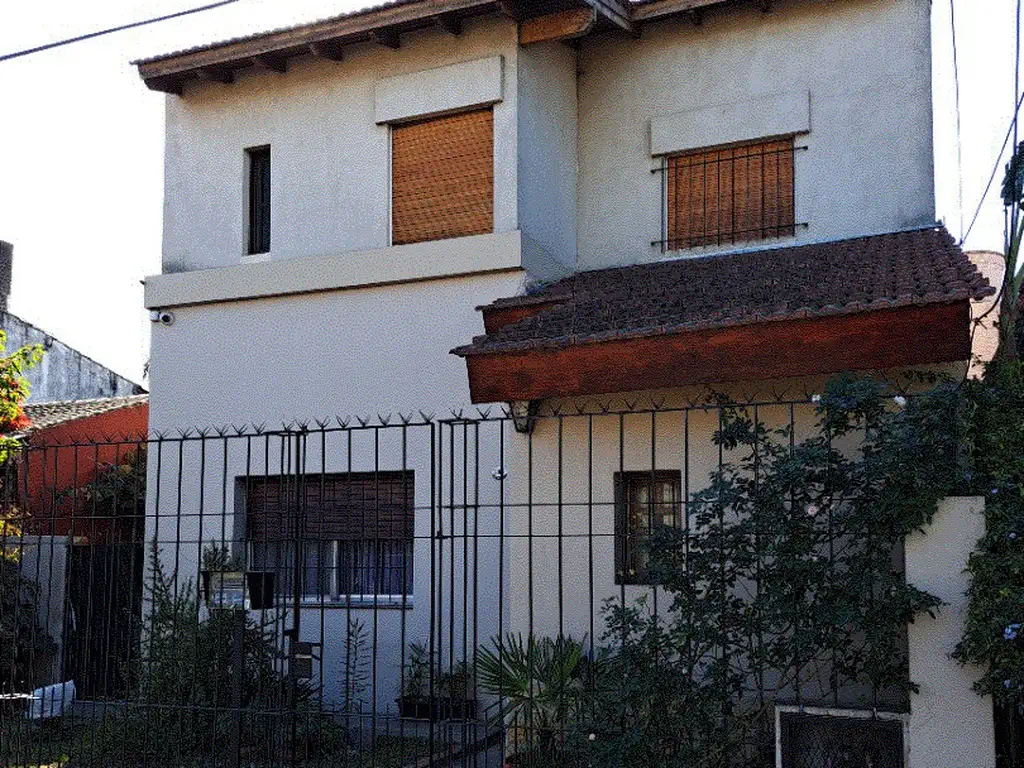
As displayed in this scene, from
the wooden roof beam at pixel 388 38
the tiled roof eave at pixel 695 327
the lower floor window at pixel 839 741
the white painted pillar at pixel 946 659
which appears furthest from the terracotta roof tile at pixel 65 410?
the white painted pillar at pixel 946 659

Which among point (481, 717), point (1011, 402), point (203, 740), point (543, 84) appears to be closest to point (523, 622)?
point (481, 717)

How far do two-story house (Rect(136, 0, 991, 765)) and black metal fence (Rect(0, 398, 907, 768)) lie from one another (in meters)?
0.09

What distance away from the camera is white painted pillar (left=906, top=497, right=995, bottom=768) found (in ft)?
19.8

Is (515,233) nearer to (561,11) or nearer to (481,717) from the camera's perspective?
(561,11)

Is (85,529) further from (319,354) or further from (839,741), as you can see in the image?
(839,741)

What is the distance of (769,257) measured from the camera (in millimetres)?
11422

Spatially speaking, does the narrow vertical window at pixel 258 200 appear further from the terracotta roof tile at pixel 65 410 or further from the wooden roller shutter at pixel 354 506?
the terracotta roof tile at pixel 65 410

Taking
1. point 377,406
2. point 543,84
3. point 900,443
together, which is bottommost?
point 900,443

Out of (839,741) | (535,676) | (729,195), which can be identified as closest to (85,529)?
(729,195)

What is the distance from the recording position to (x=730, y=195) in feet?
40.4

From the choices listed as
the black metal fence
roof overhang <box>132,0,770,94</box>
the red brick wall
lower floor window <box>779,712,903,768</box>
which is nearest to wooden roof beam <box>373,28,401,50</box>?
roof overhang <box>132,0,770,94</box>

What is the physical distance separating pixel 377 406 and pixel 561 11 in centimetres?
430

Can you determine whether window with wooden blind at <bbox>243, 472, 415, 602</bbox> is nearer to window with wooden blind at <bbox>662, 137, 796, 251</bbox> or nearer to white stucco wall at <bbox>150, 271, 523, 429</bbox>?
white stucco wall at <bbox>150, 271, 523, 429</bbox>

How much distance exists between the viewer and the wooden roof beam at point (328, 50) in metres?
12.5
